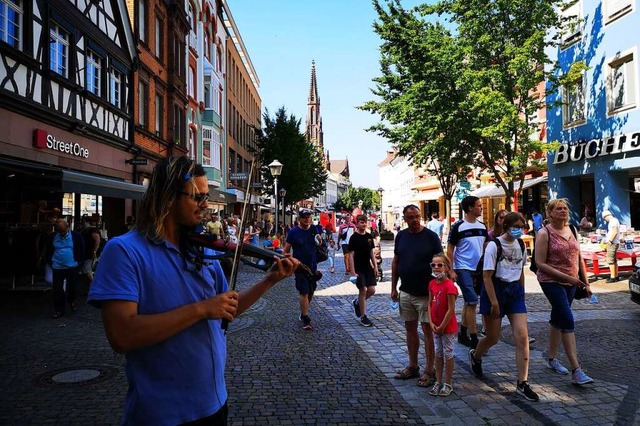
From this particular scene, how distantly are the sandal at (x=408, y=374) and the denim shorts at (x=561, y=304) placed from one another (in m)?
1.48

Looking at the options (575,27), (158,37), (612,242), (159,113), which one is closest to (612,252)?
(612,242)

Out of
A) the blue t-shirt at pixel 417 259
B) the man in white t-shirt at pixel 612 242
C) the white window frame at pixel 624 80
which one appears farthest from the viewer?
the white window frame at pixel 624 80

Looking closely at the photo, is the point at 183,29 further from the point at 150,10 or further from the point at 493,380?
the point at 493,380

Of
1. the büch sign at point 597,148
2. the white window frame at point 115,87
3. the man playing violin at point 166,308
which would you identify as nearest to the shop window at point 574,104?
the büch sign at point 597,148

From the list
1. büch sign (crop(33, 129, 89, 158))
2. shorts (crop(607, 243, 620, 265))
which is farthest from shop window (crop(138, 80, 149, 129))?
shorts (crop(607, 243, 620, 265))

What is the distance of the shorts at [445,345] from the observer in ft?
15.5

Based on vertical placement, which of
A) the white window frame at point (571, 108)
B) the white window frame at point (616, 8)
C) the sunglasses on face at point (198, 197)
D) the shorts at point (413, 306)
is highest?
the white window frame at point (616, 8)

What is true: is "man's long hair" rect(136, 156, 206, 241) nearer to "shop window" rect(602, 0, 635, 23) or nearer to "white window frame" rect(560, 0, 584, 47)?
"shop window" rect(602, 0, 635, 23)

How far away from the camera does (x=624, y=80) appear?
57.1 ft

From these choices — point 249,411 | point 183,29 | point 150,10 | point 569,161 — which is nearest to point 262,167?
point 183,29

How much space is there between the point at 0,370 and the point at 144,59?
17.1m

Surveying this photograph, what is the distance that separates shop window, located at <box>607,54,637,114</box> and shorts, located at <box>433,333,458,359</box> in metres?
15.8

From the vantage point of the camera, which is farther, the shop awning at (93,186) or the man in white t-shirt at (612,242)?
the man in white t-shirt at (612,242)

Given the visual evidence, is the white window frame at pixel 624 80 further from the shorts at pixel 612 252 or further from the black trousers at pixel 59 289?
the black trousers at pixel 59 289
